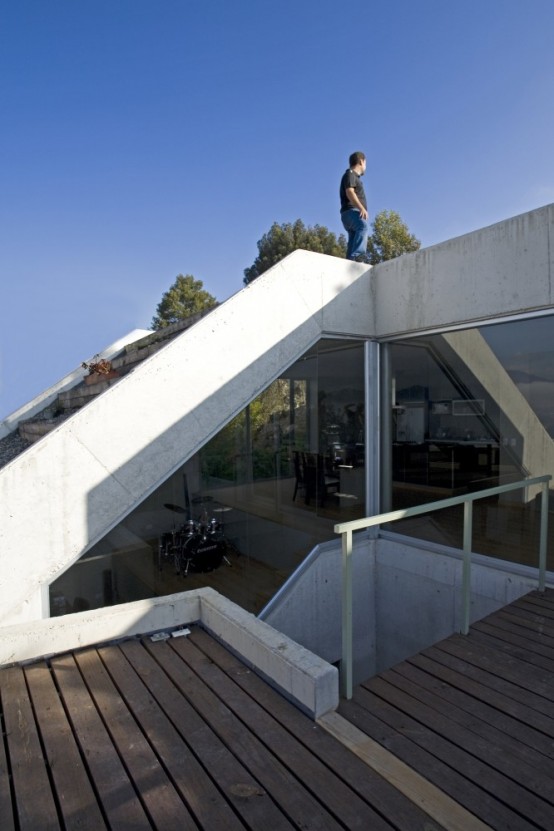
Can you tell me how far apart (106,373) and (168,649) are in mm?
3099

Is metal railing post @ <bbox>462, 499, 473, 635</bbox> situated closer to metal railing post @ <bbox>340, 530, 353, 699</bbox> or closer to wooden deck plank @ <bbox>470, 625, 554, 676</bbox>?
wooden deck plank @ <bbox>470, 625, 554, 676</bbox>

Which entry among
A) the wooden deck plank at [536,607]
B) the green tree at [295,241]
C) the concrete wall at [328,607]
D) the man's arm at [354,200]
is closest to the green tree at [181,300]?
the green tree at [295,241]

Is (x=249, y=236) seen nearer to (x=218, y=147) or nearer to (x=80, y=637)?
(x=218, y=147)

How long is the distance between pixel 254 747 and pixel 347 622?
833mm

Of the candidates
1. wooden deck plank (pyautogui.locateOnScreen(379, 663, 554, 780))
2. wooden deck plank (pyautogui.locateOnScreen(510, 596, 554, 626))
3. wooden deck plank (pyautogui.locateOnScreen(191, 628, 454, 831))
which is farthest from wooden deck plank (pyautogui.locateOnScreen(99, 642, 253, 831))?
wooden deck plank (pyautogui.locateOnScreen(510, 596, 554, 626))

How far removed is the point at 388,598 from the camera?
231 inches

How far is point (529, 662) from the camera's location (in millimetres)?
3008

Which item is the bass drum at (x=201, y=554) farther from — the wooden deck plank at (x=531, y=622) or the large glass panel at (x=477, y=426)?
the wooden deck plank at (x=531, y=622)

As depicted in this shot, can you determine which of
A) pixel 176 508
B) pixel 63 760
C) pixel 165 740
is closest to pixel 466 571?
pixel 165 740

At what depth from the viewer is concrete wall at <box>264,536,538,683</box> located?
16.3 feet

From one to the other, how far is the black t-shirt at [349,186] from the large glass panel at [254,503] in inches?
69.1

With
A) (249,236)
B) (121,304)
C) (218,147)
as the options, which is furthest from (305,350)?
(249,236)

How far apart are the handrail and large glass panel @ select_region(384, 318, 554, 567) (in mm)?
376

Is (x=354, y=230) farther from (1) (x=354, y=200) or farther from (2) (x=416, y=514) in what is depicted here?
(2) (x=416, y=514)
